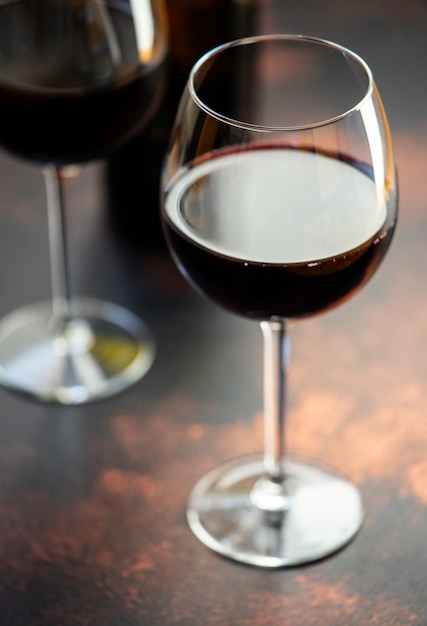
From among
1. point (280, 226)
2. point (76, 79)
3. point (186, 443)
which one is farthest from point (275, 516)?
point (76, 79)

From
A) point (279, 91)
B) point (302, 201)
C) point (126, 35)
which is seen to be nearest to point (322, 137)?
point (302, 201)

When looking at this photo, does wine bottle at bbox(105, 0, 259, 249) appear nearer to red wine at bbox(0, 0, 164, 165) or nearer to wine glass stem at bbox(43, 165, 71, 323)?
wine glass stem at bbox(43, 165, 71, 323)

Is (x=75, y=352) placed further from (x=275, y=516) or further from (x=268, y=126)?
(x=268, y=126)

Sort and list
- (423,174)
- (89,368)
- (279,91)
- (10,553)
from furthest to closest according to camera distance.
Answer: (279,91), (423,174), (89,368), (10,553)

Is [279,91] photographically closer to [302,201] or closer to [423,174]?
[423,174]

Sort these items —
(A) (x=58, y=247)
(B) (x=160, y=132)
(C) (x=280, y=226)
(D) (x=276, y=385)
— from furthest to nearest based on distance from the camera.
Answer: (B) (x=160, y=132)
(A) (x=58, y=247)
(D) (x=276, y=385)
(C) (x=280, y=226)

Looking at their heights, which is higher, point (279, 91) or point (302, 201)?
point (279, 91)

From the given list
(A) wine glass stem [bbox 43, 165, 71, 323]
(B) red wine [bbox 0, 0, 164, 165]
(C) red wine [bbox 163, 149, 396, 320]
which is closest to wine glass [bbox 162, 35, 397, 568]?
(C) red wine [bbox 163, 149, 396, 320]
